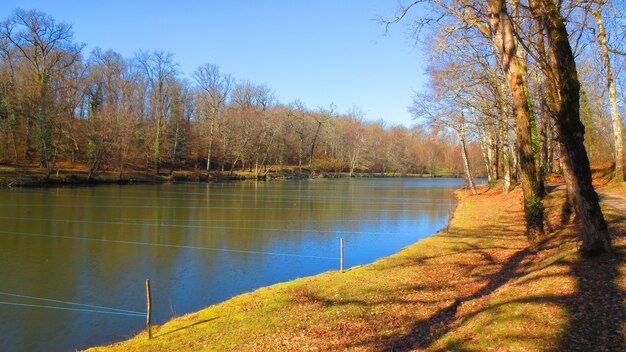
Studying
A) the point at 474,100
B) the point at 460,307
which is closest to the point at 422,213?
the point at 474,100

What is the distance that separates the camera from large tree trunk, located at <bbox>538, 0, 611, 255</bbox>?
8.20m

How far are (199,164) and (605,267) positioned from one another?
6999 cm

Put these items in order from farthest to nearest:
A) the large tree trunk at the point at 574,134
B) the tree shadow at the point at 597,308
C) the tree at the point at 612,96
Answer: the tree at the point at 612,96
the large tree trunk at the point at 574,134
the tree shadow at the point at 597,308

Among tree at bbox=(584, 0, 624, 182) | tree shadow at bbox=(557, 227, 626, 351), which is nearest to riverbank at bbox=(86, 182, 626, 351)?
tree shadow at bbox=(557, 227, 626, 351)

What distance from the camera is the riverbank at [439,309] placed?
6016mm

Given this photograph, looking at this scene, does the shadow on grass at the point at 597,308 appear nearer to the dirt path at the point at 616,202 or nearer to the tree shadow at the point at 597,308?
the tree shadow at the point at 597,308

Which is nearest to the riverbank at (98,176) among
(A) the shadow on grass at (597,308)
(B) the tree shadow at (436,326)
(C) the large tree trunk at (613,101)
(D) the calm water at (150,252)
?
(D) the calm water at (150,252)

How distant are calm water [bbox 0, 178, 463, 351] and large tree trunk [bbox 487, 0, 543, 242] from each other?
5.67 meters

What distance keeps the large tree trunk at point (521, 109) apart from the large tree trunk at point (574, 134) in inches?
148

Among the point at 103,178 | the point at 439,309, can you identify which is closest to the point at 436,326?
the point at 439,309

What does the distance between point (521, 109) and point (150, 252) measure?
44.5 feet

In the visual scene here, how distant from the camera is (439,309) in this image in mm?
8430

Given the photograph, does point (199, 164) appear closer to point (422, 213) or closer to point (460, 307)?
point (422, 213)

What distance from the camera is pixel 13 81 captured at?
190ft
